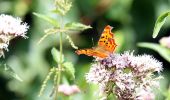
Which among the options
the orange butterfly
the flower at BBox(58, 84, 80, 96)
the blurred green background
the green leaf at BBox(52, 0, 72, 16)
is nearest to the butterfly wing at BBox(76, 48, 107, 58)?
the orange butterfly

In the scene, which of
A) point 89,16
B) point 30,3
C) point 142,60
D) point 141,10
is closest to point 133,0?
point 141,10

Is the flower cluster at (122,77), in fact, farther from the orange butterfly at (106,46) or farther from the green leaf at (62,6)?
the green leaf at (62,6)

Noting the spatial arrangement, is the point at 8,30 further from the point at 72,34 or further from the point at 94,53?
the point at 72,34

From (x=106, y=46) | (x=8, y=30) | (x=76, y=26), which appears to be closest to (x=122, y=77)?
(x=106, y=46)

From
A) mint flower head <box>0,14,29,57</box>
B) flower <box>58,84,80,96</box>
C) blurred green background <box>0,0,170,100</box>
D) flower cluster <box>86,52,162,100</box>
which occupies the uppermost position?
blurred green background <box>0,0,170,100</box>

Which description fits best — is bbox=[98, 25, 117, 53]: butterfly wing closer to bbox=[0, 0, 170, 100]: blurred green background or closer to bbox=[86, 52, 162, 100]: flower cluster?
bbox=[86, 52, 162, 100]: flower cluster

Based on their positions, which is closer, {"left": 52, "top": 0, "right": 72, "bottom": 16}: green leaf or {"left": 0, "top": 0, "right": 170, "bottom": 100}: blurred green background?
{"left": 52, "top": 0, "right": 72, "bottom": 16}: green leaf
